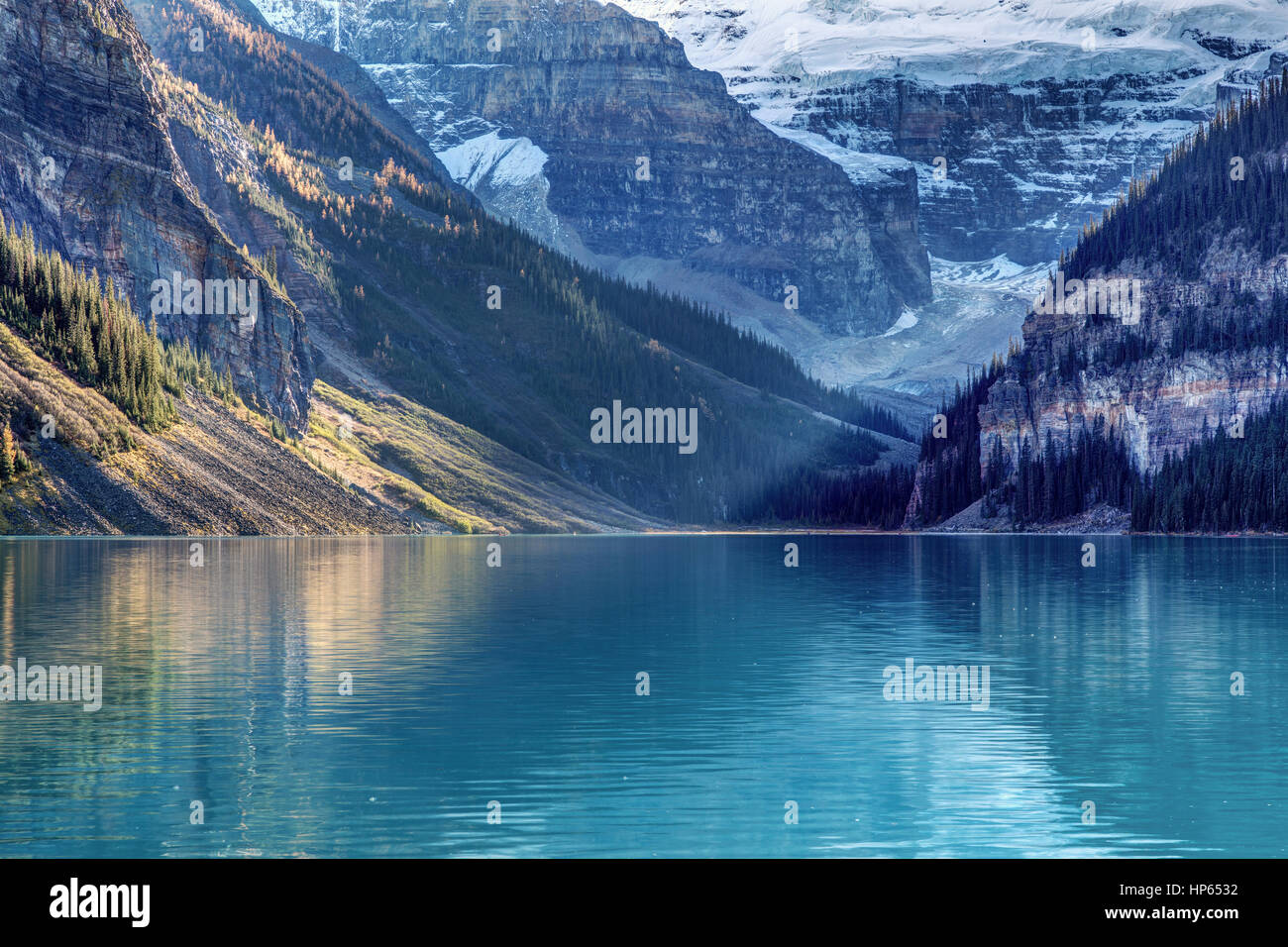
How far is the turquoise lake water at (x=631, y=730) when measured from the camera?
3941 cm

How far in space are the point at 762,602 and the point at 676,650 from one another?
34.9 metres

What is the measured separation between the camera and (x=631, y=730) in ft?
176

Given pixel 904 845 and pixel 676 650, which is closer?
pixel 904 845

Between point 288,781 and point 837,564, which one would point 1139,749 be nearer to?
point 288,781

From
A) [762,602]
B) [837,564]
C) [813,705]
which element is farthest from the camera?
[837,564]

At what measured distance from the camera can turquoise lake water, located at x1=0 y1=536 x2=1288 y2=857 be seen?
39.4 m
